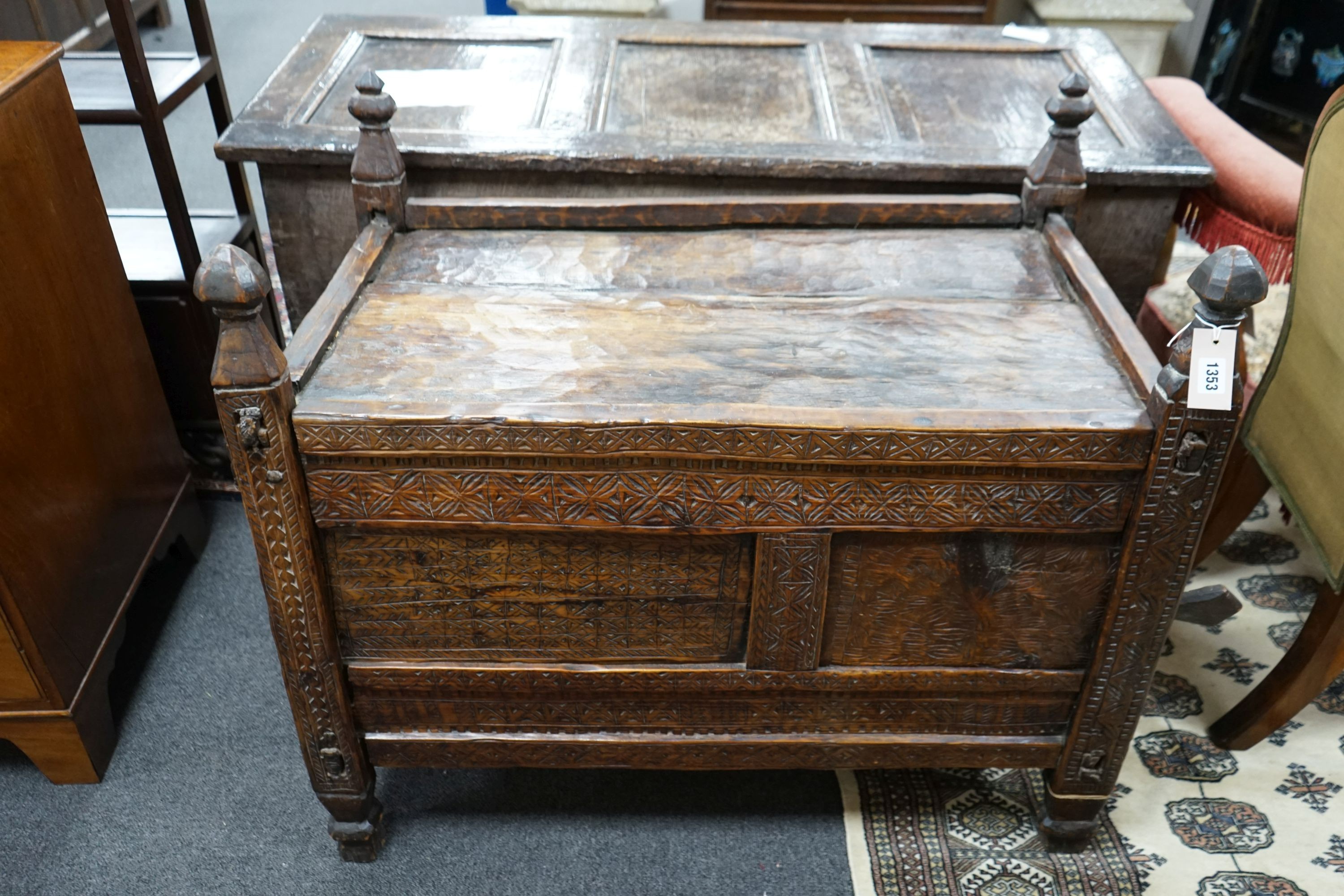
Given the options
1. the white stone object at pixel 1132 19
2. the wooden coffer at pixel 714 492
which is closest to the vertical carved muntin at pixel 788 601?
the wooden coffer at pixel 714 492

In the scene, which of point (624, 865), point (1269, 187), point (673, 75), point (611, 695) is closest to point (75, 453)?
point (611, 695)

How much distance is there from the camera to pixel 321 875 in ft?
5.20

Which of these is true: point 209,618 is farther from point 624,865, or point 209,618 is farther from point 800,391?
point 800,391

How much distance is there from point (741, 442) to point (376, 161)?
0.77m

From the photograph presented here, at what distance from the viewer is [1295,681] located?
1.69 meters

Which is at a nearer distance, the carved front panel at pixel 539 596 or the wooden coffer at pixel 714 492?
the wooden coffer at pixel 714 492

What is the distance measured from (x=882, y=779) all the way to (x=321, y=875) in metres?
0.90

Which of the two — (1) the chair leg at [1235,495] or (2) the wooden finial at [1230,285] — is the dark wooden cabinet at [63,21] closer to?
(2) the wooden finial at [1230,285]

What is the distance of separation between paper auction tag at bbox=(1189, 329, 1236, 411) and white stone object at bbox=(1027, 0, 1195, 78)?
119 inches

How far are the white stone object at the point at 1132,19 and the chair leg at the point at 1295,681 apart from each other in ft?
8.73

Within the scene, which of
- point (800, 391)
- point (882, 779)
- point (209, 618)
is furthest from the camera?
point (209, 618)

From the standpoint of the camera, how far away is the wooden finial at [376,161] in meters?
1.52

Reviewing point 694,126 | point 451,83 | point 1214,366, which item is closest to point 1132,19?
point 694,126

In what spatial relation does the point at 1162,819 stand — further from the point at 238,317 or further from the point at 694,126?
the point at 238,317
